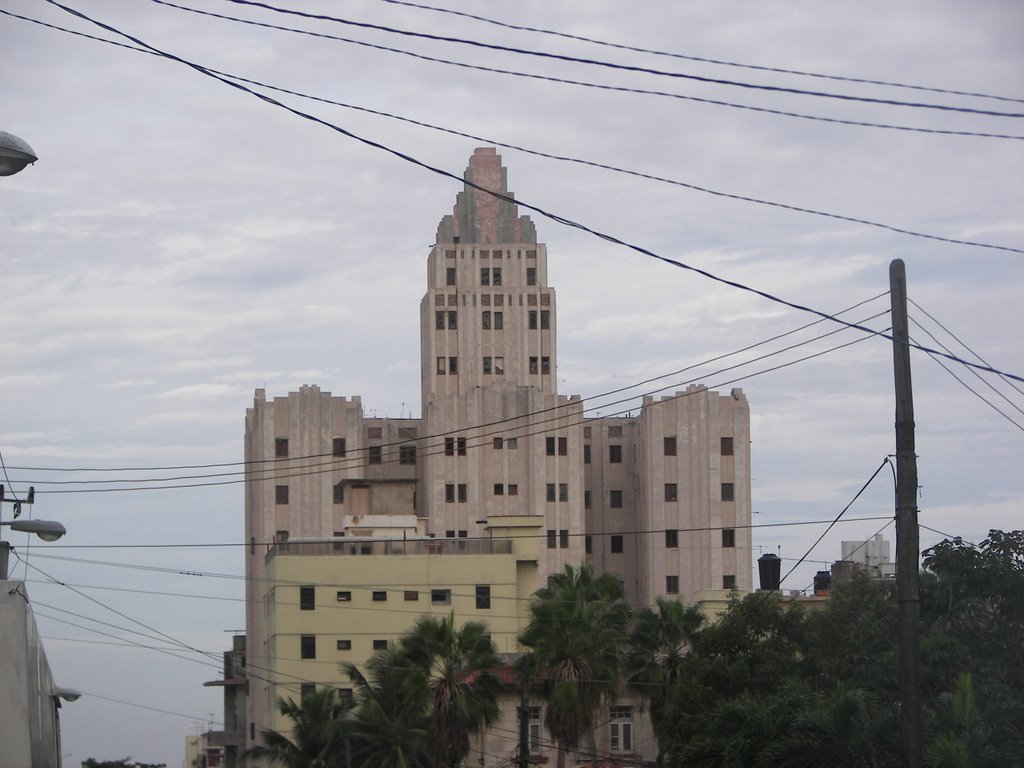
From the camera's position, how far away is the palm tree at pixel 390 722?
55969 mm

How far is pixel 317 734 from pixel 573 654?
9.05 m

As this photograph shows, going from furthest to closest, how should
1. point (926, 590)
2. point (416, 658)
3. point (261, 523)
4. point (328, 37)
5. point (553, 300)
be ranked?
point (553, 300) < point (261, 523) < point (416, 658) < point (926, 590) < point (328, 37)

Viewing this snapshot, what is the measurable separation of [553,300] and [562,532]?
56.8ft

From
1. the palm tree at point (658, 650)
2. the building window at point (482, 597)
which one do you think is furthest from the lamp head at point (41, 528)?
the building window at point (482, 597)

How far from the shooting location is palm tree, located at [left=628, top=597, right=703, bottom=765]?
59.2 meters

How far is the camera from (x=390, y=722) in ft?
186

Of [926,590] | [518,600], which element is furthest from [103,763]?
[926,590]

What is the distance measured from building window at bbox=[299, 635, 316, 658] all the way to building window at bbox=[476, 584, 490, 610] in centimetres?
805

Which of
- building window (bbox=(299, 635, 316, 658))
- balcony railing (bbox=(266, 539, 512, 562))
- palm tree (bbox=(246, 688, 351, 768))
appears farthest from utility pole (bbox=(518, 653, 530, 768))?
building window (bbox=(299, 635, 316, 658))

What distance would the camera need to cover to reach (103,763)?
12912 centimetres

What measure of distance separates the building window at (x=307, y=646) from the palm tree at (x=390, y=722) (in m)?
26.6

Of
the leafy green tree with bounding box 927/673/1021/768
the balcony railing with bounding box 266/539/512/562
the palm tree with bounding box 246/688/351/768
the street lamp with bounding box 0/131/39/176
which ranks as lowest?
the palm tree with bounding box 246/688/351/768

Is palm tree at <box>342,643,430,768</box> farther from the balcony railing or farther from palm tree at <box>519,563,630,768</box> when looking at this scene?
the balcony railing

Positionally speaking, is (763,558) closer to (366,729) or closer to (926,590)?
(366,729)
